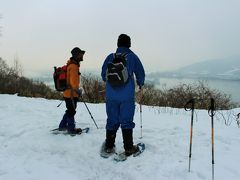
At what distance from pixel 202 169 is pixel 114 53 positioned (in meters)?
2.85

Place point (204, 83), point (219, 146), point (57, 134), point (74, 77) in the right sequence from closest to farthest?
point (219, 146), point (74, 77), point (57, 134), point (204, 83)

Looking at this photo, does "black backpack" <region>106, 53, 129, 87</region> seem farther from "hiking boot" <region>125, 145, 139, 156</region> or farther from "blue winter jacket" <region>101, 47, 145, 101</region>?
"hiking boot" <region>125, 145, 139, 156</region>

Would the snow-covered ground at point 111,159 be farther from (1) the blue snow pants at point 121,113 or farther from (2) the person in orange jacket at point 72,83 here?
(1) the blue snow pants at point 121,113

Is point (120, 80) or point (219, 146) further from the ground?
point (120, 80)

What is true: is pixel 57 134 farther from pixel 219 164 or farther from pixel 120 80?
pixel 219 164

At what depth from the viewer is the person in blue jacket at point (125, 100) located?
6.63 m

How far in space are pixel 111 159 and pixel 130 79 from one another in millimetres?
1677

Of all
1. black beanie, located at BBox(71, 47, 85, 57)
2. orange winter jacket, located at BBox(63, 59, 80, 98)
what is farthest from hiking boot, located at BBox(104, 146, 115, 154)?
black beanie, located at BBox(71, 47, 85, 57)

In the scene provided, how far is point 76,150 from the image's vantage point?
7.29 m

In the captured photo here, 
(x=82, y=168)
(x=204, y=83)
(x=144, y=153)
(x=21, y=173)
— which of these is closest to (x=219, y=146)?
(x=144, y=153)

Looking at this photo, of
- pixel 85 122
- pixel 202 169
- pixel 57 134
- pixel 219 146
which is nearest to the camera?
pixel 202 169

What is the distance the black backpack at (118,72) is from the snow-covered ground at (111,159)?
1571 mm

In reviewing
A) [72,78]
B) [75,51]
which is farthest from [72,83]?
[75,51]

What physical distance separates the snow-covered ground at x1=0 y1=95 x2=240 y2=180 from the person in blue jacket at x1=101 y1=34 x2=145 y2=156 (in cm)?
45
